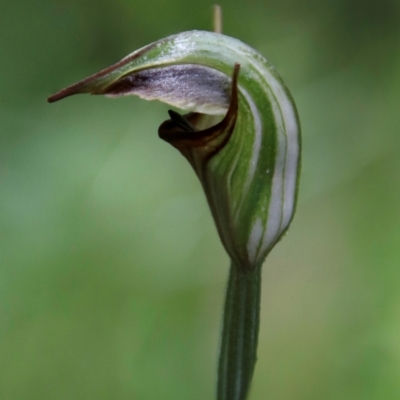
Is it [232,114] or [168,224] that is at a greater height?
[232,114]

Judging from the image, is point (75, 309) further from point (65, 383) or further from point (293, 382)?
point (293, 382)

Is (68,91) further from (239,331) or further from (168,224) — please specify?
(168,224)

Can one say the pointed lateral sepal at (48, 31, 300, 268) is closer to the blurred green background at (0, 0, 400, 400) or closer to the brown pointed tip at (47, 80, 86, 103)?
the brown pointed tip at (47, 80, 86, 103)

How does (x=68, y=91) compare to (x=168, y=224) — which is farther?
(x=168, y=224)

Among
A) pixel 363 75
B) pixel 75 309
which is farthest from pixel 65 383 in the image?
pixel 363 75

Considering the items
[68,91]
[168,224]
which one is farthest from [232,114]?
[168,224]

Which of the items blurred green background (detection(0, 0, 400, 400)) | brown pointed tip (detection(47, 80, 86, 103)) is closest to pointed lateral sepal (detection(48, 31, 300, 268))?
brown pointed tip (detection(47, 80, 86, 103))
